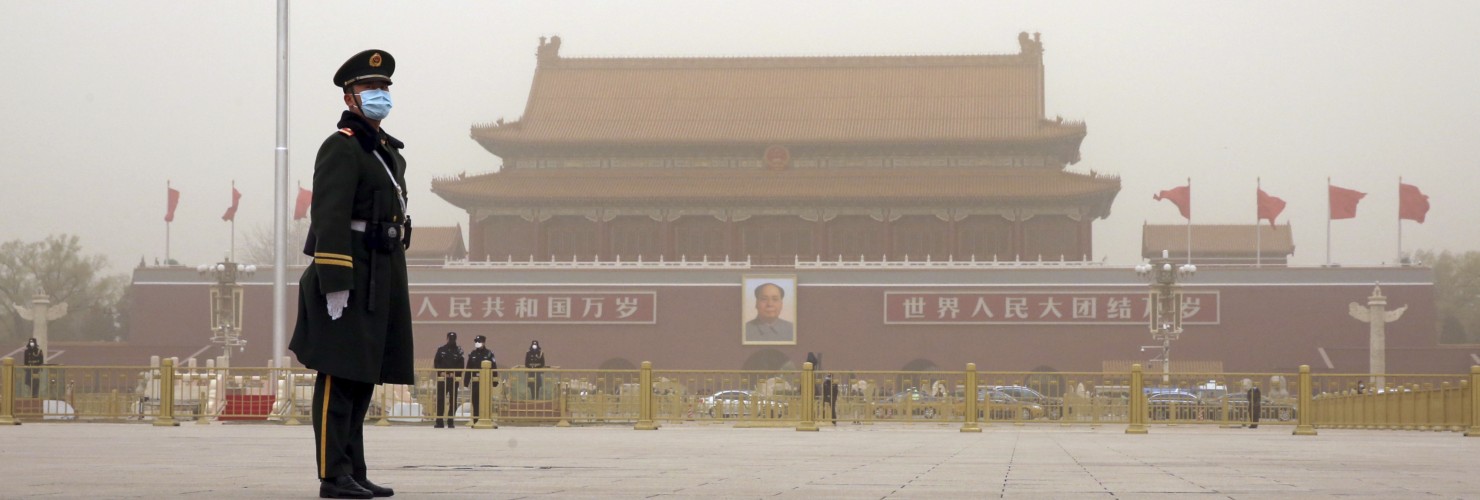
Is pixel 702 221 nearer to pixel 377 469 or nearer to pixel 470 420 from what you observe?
pixel 470 420

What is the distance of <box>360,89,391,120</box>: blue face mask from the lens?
Answer: 4617 mm

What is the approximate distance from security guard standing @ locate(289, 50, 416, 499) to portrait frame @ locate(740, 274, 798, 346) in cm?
2826

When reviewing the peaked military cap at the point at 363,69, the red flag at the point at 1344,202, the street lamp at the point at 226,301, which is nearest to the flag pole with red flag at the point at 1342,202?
the red flag at the point at 1344,202

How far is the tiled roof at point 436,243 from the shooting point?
126 ft

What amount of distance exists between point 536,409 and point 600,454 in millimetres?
6747

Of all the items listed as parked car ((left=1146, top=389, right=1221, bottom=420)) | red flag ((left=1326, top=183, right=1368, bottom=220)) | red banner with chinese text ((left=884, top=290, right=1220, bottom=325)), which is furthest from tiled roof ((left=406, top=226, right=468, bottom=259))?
parked car ((left=1146, top=389, right=1221, bottom=420))

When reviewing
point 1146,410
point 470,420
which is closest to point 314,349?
point 470,420

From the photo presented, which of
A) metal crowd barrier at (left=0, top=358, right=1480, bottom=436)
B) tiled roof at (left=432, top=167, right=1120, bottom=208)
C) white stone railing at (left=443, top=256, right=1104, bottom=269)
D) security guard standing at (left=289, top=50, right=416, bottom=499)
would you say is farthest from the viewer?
tiled roof at (left=432, top=167, right=1120, bottom=208)

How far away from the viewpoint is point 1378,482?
525 cm

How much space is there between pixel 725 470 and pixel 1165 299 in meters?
23.8

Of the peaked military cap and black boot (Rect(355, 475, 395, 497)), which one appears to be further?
the peaked military cap

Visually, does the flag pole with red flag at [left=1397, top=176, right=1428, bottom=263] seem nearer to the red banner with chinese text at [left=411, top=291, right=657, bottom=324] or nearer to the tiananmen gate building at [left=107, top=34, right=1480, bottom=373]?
the tiananmen gate building at [left=107, top=34, right=1480, bottom=373]

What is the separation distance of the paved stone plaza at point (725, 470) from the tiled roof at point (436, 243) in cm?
2977

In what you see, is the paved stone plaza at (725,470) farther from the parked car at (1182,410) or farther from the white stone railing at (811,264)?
the white stone railing at (811,264)
